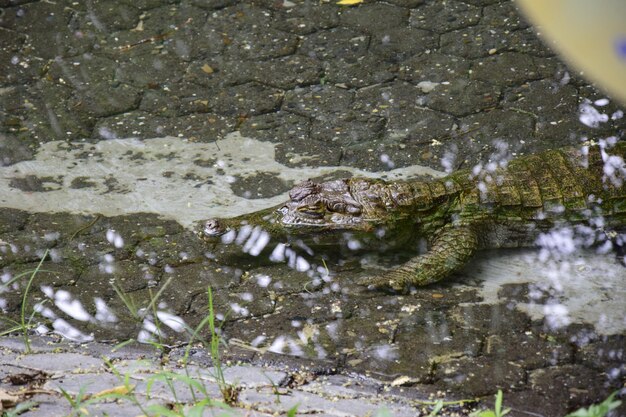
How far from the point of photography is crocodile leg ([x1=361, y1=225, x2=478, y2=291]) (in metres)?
4.34

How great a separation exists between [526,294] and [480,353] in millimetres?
558

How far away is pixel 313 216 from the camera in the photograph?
4.59 m

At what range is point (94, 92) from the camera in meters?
6.16

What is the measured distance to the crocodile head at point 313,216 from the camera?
4.56 meters

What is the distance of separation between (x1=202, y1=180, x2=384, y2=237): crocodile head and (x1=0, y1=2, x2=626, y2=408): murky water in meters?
0.07

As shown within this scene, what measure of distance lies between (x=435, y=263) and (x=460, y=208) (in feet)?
1.33

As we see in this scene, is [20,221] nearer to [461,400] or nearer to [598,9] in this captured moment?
[461,400]

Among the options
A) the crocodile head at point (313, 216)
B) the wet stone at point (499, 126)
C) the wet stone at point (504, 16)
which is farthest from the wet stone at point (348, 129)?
the wet stone at point (504, 16)

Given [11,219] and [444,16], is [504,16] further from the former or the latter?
[11,219]

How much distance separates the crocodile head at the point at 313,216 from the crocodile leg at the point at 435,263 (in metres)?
0.30

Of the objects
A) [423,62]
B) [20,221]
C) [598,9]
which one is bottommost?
[20,221]

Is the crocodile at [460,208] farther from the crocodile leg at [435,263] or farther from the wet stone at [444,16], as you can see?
the wet stone at [444,16]

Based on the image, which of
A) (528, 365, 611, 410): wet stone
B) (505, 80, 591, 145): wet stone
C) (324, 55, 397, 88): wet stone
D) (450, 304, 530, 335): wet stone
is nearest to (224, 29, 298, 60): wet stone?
(324, 55, 397, 88): wet stone

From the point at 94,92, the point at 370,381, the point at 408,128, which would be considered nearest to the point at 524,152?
the point at 408,128
